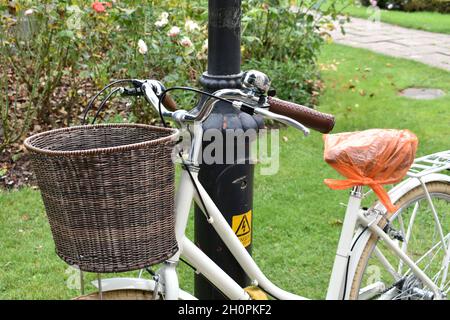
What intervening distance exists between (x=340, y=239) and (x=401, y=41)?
8.01 metres

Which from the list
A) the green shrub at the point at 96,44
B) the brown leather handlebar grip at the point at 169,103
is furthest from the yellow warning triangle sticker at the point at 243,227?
the green shrub at the point at 96,44

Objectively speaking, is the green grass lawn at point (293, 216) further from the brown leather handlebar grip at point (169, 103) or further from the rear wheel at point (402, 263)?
the brown leather handlebar grip at point (169, 103)

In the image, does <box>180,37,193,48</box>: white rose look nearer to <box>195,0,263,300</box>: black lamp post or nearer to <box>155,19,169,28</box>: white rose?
<box>155,19,169,28</box>: white rose

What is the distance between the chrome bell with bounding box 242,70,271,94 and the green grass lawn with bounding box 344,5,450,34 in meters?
Result: 8.66

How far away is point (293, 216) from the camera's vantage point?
3805 mm

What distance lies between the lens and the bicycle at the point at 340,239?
1768 millimetres

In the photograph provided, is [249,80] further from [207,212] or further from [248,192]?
[248,192]

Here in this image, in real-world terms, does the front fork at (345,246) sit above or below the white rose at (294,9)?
below

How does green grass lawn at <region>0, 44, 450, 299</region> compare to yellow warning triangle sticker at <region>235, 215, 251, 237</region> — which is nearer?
yellow warning triangle sticker at <region>235, 215, 251, 237</region>

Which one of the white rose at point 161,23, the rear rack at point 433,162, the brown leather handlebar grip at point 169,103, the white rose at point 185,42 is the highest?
the white rose at point 161,23

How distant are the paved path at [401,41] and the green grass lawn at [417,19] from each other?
24 cm

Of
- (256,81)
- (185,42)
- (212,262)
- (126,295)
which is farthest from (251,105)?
(185,42)

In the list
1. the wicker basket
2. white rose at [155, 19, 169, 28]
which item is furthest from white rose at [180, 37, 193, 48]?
the wicker basket

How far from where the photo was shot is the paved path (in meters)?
8.18
